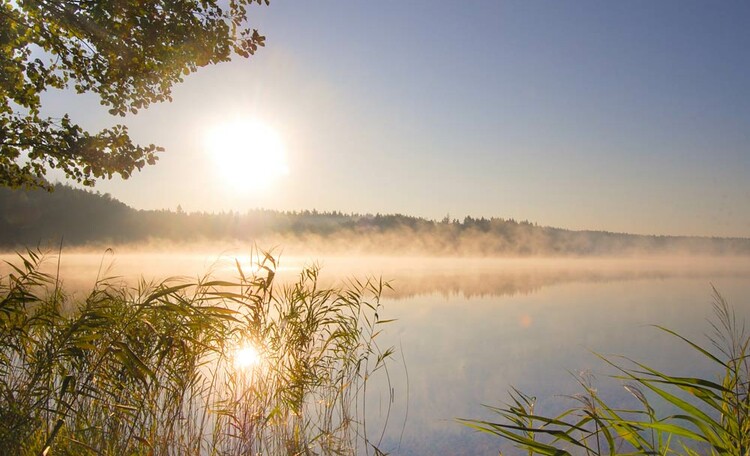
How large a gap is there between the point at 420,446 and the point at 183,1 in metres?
8.23

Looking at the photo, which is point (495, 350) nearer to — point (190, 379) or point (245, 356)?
point (245, 356)

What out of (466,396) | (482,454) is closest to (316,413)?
(482,454)

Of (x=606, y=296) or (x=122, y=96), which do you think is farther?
(x=606, y=296)

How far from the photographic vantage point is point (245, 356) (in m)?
6.44

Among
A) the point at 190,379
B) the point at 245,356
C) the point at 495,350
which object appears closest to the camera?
the point at 190,379

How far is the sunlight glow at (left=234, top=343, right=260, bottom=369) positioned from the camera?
21.0 ft

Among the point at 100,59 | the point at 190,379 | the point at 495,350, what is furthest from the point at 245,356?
the point at 495,350

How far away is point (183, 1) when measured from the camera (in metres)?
7.29

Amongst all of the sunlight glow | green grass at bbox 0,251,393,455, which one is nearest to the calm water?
green grass at bbox 0,251,393,455

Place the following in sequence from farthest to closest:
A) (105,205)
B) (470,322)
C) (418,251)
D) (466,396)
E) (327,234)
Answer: (418,251), (327,234), (105,205), (470,322), (466,396)

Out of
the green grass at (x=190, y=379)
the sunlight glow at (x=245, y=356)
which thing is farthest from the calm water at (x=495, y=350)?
the sunlight glow at (x=245, y=356)

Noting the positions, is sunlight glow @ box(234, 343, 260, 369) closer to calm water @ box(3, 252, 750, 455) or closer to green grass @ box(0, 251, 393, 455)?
green grass @ box(0, 251, 393, 455)

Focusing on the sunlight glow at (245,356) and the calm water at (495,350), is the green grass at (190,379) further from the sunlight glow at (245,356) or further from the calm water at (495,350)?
the calm water at (495,350)

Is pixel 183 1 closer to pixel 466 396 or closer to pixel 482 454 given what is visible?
pixel 482 454
